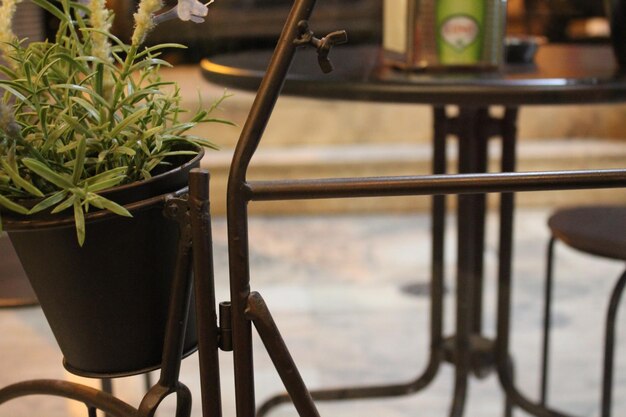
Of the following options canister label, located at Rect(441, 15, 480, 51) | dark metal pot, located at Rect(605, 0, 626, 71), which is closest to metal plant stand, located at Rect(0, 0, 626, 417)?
canister label, located at Rect(441, 15, 480, 51)

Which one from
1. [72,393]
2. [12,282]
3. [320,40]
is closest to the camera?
[320,40]

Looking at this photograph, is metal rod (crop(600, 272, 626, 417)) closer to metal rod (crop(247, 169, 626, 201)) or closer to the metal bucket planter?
metal rod (crop(247, 169, 626, 201))

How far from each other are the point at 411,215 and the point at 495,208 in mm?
339

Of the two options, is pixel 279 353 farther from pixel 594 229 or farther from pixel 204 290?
pixel 594 229

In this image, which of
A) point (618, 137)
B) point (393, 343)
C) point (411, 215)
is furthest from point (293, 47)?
point (618, 137)

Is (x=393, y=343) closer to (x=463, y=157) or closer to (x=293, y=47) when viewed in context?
(x=463, y=157)

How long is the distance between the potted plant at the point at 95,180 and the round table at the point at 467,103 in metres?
0.09

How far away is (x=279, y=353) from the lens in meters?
0.51

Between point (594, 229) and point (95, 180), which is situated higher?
point (95, 180)

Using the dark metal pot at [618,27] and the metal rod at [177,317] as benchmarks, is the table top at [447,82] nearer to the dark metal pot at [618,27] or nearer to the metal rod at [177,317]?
the dark metal pot at [618,27]

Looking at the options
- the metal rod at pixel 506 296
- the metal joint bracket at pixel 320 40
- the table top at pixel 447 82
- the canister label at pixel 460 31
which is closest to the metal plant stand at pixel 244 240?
the metal joint bracket at pixel 320 40

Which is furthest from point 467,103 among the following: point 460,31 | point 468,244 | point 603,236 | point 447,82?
point 468,244

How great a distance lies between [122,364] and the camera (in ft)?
1.79

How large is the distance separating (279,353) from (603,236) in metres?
0.79
